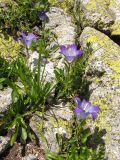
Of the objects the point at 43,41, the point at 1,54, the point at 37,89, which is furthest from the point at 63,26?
the point at 37,89

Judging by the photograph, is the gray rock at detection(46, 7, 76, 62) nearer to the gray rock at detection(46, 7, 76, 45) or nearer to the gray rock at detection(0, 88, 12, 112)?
the gray rock at detection(46, 7, 76, 45)

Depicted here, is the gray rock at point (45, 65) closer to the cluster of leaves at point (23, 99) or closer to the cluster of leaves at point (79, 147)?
the cluster of leaves at point (23, 99)

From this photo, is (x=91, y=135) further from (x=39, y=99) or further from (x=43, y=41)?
(x=43, y=41)

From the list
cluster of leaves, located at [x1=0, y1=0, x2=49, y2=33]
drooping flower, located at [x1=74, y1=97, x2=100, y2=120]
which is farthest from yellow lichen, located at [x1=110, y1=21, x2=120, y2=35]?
drooping flower, located at [x1=74, y1=97, x2=100, y2=120]

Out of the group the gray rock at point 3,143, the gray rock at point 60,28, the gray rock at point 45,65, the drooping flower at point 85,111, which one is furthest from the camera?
the gray rock at point 60,28

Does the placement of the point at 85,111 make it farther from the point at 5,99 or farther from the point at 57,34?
the point at 57,34

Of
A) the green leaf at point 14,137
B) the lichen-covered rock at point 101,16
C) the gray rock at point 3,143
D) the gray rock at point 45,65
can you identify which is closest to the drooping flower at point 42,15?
the gray rock at point 45,65

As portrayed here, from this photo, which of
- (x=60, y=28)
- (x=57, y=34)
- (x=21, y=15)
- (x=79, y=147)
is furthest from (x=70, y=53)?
(x=21, y=15)

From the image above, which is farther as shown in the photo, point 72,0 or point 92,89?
point 72,0
